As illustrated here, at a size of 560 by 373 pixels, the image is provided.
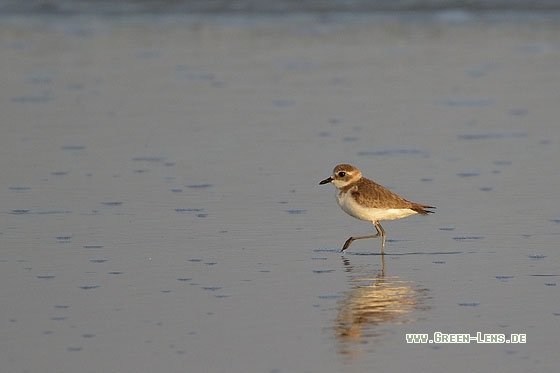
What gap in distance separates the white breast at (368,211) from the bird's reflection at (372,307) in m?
0.68

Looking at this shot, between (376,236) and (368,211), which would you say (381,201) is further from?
(376,236)

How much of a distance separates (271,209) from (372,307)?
2.42 m

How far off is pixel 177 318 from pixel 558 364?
6.93 feet

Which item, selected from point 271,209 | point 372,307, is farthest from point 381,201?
point 372,307

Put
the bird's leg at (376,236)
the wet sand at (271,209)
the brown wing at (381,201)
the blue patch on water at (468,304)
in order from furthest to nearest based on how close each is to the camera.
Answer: the brown wing at (381,201), the bird's leg at (376,236), the blue patch on water at (468,304), the wet sand at (271,209)

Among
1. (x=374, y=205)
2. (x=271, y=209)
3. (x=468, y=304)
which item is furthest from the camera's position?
(x=271, y=209)

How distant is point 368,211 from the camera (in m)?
8.45

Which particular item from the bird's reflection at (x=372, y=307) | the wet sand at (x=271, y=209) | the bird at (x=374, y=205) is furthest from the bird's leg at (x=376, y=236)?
the bird's reflection at (x=372, y=307)

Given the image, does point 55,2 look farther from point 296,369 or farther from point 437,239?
point 296,369

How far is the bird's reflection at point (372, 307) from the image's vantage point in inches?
250

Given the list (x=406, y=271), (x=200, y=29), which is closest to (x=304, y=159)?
(x=406, y=271)

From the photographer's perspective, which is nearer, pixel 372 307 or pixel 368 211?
pixel 372 307

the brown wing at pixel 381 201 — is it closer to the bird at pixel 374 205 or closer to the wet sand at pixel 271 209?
the bird at pixel 374 205

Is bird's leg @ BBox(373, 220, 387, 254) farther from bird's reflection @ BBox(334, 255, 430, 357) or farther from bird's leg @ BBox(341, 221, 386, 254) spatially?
bird's reflection @ BBox(334, 255, 430, 357)
